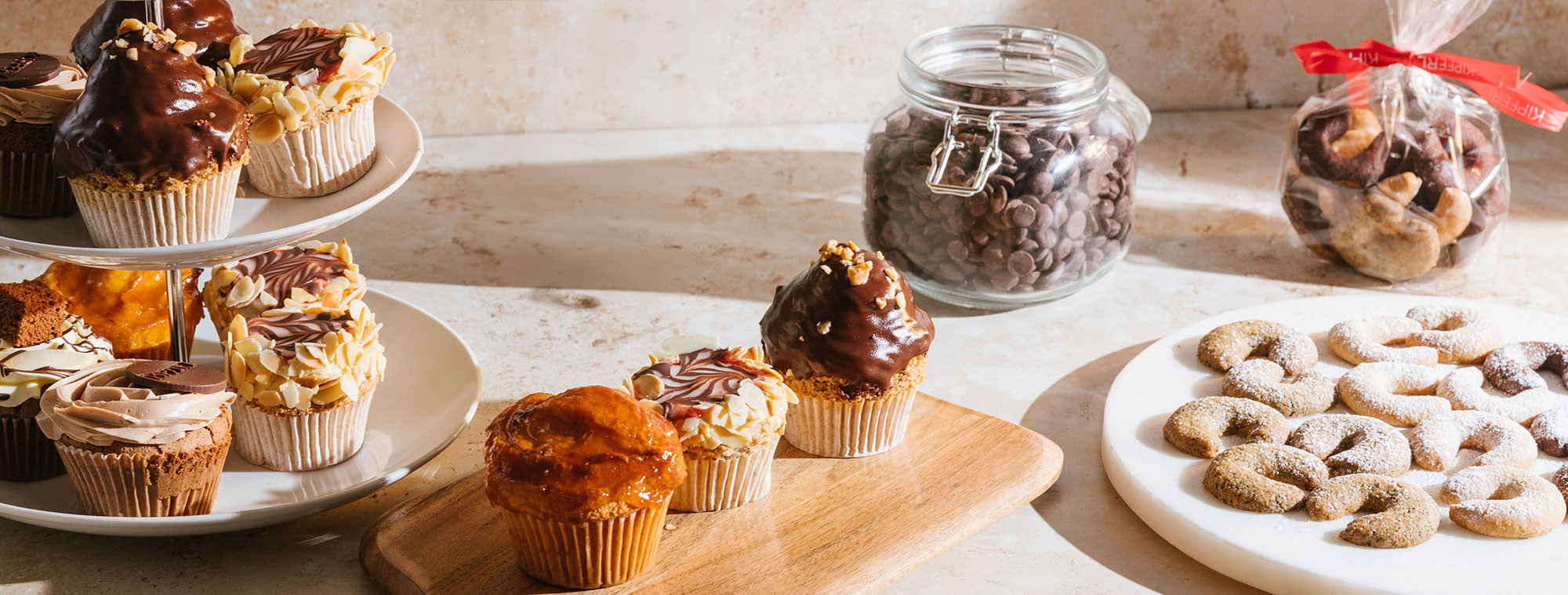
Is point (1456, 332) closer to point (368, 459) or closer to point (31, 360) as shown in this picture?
point (368, 459)

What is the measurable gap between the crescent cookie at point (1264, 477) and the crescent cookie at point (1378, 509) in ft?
0.05

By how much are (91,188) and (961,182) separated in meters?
0.82

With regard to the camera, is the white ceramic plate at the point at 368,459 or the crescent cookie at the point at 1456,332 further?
the crescent cookie at the point at 1456,332

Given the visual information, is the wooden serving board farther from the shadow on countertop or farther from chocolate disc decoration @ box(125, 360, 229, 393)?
chocolate disc decoration @ box(125, 360, 229, 393)

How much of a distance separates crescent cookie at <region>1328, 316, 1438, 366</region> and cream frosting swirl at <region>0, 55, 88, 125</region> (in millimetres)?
1226

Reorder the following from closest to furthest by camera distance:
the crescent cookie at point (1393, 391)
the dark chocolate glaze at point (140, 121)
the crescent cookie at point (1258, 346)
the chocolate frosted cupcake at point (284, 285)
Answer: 1. the dark chocolate glaze at point (140, 121)
2. the chocolate frosted cupcake at point (284, 285)
3. the crescent cookie at point (1393, 391)
4. the crescent cookie at point (1258, 346)

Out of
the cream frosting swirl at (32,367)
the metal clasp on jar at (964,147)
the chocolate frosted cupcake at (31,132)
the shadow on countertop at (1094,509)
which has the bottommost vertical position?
the shadow on countertop at (1094,509)

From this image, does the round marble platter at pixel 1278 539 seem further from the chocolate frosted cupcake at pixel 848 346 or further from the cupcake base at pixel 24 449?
the cupcake base at pixel 24 449

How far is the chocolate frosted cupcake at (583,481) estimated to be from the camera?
2.99 ft

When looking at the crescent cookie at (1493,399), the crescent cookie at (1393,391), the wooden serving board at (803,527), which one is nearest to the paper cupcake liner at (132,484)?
the wooden serving board at (803,527)

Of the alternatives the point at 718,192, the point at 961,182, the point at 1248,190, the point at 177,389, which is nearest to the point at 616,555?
the point at 177,389

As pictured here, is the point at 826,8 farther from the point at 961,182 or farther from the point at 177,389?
the point at 177,389

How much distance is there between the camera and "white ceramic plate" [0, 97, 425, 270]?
891mm

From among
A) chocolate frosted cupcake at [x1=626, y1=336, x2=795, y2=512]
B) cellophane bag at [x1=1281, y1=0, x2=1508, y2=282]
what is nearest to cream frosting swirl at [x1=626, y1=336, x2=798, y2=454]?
chocolate frosted cupcake at [x1=626, y1=336, x2=795, y2=512]
